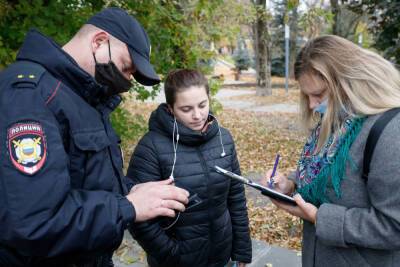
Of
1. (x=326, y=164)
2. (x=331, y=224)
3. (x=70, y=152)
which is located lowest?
(x=331, y=224)

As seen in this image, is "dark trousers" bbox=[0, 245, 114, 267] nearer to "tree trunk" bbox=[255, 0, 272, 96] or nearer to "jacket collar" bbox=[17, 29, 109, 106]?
"jacket collar" bbox=[17, 29, 109, 106]

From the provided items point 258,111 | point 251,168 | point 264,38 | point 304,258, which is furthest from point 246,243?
point 264,38

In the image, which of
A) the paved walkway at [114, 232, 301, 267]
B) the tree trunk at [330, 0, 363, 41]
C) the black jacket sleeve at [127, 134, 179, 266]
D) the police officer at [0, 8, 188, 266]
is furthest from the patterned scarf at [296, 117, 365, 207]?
the tree trunk at [330, 0, 363, 41]

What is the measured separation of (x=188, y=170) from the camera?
Result: 222cm

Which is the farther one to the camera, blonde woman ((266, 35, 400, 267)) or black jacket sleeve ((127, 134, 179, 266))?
black jacket sleeve ((127, 134, 179, 266))

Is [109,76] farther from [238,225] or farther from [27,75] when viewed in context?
[238,225]

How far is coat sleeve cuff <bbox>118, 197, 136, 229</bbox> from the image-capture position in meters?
1.37

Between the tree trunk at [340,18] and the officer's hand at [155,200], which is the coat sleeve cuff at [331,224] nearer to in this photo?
the officer's hand at [155,200]

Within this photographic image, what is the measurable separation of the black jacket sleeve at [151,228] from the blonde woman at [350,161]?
2.44ft

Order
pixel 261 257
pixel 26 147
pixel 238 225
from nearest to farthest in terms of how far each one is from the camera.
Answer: pixel 26 147 → pixel 238 225 → pixel 261 257

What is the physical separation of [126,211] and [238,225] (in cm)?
129

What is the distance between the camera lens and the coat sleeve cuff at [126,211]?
1374 millimetres

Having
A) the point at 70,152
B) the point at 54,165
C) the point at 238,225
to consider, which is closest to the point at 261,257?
the point at 238,225

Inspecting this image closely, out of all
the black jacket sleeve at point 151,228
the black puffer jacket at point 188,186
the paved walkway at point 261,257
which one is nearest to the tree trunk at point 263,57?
the paved walkway at point 261,257
